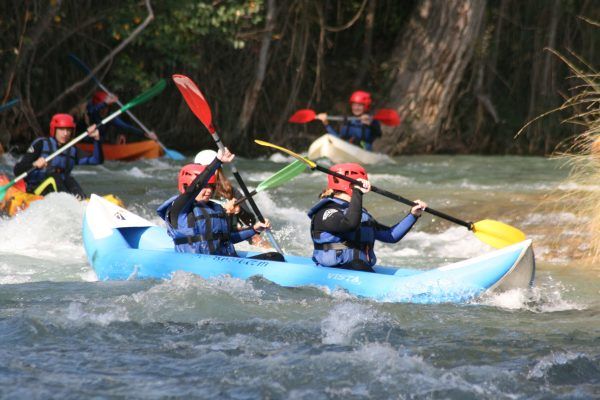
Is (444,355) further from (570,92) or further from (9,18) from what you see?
(570,92)

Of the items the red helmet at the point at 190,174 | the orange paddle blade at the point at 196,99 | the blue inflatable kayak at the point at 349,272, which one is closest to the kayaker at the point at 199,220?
the red helmet at the point at 190,174

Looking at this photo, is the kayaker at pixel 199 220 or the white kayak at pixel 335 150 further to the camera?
the white kayak at pixel 335 150

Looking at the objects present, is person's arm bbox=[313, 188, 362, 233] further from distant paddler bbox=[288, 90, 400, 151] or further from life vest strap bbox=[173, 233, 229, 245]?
distant paddler bbox=[288, 90, 400, 151]

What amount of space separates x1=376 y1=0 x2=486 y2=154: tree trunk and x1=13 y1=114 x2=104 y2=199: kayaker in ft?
20.4

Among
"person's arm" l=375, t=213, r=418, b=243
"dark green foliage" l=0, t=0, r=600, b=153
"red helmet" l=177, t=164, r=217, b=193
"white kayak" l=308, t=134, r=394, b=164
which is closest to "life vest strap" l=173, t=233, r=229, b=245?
"red helmet" l=177, t=164, r=217, b=193

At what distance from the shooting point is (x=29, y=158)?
9.46m

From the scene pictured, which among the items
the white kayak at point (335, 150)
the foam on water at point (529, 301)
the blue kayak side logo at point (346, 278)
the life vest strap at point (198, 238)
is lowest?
the white kayak at point (335, 150)

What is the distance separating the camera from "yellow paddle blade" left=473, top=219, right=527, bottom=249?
6.77 m

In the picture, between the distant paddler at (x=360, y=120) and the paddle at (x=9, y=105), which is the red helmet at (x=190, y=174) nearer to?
the paddle at (x=9, y=105)

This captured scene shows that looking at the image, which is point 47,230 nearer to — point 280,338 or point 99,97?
point 280,338

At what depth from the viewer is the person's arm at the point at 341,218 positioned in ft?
20.4

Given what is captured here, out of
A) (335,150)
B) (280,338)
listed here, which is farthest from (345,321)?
(335,150)

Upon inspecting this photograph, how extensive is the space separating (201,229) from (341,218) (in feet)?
3.01

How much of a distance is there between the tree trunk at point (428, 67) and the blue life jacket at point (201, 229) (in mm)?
8551
